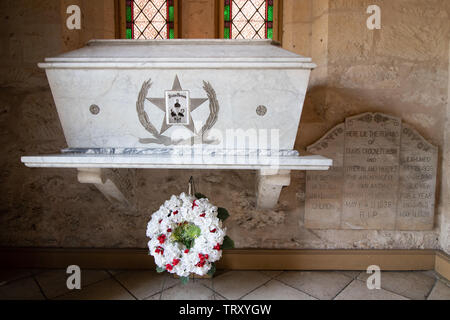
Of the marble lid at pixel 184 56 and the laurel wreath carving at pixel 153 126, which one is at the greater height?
the marble lid at pixel 184 56

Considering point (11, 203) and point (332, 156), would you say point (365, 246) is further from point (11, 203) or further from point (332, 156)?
point (11, 203)

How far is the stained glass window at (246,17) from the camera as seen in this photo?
8.37 ft

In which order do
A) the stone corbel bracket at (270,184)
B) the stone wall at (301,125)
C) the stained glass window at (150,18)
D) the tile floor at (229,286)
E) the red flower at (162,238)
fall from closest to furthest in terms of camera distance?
the red flower at (162,238)
the stone corbel bracket at (270,184)
the tile floor at (229,286)
the stone wall at (301,125)
the stained glass window at (150,18)

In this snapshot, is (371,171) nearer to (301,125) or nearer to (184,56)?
(301,125)

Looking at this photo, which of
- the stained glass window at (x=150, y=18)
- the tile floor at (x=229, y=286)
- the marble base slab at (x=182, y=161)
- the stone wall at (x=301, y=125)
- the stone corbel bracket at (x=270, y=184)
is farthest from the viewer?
the stained glass window at (x=150, y=18)

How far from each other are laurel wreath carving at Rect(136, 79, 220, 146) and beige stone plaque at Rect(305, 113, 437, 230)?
1.04 meters

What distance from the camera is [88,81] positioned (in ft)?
5.23

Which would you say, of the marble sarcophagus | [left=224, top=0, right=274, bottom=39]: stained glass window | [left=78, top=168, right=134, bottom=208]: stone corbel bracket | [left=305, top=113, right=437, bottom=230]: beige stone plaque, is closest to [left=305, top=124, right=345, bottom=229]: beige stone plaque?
[left=305, top=113, right=437, bottom=230]: beige stone plaque

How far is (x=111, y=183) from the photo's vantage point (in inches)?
76.7

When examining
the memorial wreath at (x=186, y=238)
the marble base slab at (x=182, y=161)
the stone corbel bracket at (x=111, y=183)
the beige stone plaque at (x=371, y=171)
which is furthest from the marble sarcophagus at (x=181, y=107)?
the beige stone plaque at (x=371, y=171)

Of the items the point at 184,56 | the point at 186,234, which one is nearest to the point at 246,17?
the point at 184,56

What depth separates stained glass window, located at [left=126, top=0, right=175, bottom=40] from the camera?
8.36 feet

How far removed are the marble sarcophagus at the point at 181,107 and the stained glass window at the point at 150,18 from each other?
959 mm

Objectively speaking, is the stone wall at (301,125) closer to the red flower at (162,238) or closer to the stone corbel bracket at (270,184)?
the stone corbel bracket at (270,184)
